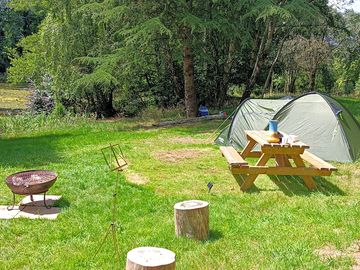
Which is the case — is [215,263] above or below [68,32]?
below

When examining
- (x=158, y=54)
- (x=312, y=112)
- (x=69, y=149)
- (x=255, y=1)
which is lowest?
(x=69, y=149)

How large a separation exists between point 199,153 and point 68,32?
10.2m

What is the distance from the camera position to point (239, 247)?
3812 mm

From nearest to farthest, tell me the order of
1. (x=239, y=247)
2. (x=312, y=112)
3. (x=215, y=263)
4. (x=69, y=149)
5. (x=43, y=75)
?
(x=215, y=263), (x=239, y=247), (x=312, y=112), (x=69, y=149), (x=43, y=75)

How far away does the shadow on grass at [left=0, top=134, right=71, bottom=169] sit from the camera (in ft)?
26.4

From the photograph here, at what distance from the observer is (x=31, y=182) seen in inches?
202

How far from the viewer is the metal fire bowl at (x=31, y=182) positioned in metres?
4.95

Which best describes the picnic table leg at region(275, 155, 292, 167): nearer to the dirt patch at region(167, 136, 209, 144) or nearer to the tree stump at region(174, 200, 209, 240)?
the tree stump at region(174, 200, 209, 240)

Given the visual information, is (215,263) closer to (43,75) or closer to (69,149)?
(69,149)

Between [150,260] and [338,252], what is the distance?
1896mm

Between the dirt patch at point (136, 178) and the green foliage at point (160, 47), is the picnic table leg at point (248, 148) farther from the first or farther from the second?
the green foliage at point (160, 47)

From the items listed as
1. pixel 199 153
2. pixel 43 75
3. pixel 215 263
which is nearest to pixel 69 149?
pixel 199 153

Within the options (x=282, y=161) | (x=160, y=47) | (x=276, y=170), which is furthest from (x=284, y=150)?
(x=160, y=47)

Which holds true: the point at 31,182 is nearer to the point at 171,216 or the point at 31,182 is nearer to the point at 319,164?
the point at 171,216
